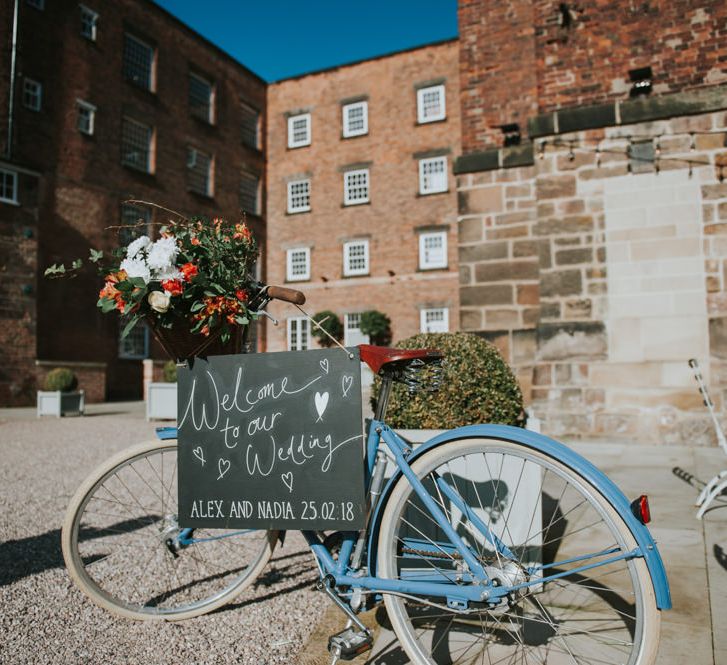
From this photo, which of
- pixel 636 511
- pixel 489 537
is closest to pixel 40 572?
pixel 489 537

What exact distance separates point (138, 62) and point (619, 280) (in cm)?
1956

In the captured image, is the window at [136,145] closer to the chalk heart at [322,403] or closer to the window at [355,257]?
the window at [355,257]

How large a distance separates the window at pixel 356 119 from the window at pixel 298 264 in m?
5.24

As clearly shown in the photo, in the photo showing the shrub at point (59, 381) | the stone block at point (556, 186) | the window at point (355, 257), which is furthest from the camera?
the window at point (355, 257)

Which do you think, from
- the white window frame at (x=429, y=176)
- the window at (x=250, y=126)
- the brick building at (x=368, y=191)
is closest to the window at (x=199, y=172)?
the window at (x=250, y=126)

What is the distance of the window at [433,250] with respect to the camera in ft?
74.1

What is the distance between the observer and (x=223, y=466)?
96.0 inches

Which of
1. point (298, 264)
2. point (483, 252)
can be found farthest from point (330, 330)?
point (483, 252)

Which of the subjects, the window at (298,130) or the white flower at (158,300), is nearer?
the white flower at (158,300)

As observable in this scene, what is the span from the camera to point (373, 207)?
23859 mm

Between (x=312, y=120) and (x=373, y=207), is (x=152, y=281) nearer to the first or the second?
(x=373, y=207)

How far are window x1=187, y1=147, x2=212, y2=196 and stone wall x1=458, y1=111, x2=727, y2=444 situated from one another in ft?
56.1

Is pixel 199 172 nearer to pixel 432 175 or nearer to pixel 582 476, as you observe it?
pixel 432 175

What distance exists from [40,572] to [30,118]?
58.1 ft
